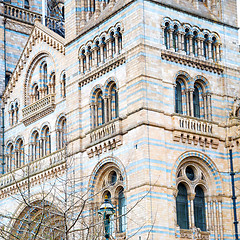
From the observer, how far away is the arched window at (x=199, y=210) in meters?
34.8

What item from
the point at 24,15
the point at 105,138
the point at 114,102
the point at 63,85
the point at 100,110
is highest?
the point at 24,15

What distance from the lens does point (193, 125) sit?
3519 cm

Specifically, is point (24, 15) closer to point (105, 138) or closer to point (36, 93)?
point (36, 93)

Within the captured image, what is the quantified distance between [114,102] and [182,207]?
6156 millimetres

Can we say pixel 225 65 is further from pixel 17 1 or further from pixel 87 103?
pixel 17 1

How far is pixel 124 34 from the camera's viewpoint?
117ft

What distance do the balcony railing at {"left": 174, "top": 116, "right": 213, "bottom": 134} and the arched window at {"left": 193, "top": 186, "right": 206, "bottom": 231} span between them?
2.74 m

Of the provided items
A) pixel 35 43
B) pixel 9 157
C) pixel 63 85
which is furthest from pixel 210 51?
pixel 9 157

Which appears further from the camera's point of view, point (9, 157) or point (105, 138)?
point (9, 157)

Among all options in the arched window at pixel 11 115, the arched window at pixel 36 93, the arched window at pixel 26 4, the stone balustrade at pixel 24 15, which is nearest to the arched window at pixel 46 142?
the arched window at pixel 36 93

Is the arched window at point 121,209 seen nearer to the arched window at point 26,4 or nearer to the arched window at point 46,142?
the arched window at point 46,142

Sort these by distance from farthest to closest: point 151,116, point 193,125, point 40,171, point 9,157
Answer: point 9,157, point 40,171, point 193,125, point 151,116

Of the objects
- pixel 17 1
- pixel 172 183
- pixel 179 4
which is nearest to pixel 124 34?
pixel 179 4

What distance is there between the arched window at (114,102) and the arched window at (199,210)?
532 centimetres
